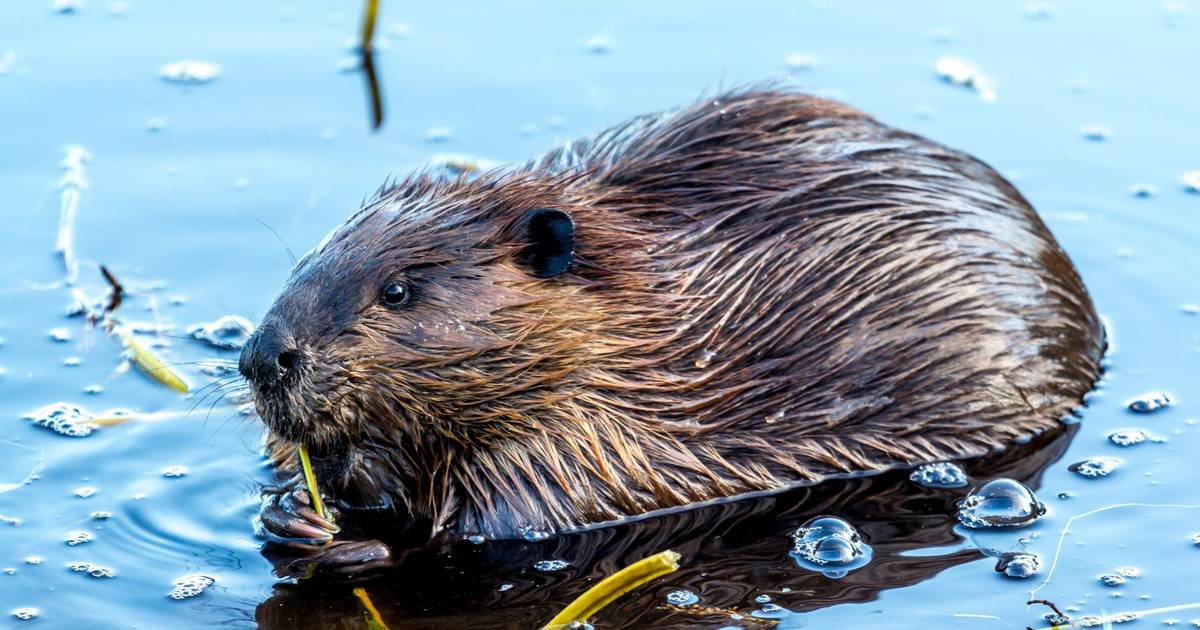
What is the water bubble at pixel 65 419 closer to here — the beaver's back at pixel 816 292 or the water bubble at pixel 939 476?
the beaver's back at pixel 816 292

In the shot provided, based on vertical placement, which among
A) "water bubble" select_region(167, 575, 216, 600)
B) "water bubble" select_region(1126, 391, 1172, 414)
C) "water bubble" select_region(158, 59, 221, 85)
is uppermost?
"water bubble" select_region(158, 59, 221, 85)

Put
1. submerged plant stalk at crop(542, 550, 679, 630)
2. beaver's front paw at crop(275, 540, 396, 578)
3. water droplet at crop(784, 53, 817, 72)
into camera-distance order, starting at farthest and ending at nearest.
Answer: water droplet at crop(784, 53, 817, 72) < beaver's front paw at crop(275, 540, 396, 578) < submerged plant stalk at crop(542, 550, 679, 630)

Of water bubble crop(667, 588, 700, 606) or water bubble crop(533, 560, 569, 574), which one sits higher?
water bubble crop(533, 560, 569, 574)

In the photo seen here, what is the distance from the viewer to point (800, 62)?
8.88 metres

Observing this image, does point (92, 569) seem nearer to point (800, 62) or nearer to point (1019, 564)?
point (1019, 564)

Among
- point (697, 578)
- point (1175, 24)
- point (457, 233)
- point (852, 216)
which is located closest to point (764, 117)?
point (852, 216)

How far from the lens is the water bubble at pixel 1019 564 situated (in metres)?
5.71

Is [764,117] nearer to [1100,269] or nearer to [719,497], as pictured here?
[719,497]

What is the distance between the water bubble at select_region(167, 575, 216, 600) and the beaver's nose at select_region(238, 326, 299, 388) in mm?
623

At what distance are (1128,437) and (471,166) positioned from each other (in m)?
2.97

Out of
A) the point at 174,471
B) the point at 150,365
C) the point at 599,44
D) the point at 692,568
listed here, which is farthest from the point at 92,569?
the point at 599,44

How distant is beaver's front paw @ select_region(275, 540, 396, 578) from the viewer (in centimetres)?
580

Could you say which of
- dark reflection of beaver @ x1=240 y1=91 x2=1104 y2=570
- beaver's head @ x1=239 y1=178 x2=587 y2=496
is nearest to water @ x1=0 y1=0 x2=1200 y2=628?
dark reflection of beaver @ x1=240 y1=91 x2=1104 y2=570

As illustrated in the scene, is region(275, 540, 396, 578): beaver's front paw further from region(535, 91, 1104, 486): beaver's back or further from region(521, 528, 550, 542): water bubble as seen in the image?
region(535, 91, 1104, 486): beaver's back
